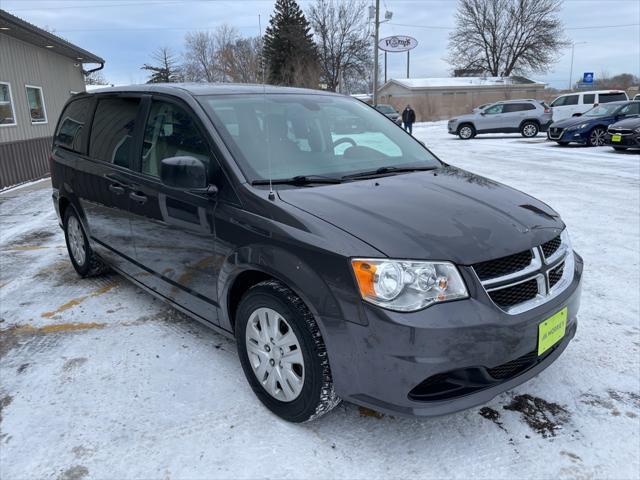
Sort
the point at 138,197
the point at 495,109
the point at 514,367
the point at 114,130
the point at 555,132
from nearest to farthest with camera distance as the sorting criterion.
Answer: the point at 514,367 < the point at 138,197 < the point at 114,130 < the point at 555,132 < the point at 495,109

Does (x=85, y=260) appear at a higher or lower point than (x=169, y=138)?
lower

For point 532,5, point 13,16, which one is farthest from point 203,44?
point 13,16

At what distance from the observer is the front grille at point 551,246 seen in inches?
97.0

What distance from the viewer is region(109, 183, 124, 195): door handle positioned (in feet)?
12.0

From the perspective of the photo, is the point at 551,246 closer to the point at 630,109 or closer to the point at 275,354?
the point at 275,354

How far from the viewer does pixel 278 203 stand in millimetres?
2471

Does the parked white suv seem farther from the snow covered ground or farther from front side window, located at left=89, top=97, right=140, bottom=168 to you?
front side window, located at left=89, top=97, right=140, bottom=168

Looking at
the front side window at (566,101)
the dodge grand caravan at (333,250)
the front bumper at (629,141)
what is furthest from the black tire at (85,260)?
the front side window at (566,101)

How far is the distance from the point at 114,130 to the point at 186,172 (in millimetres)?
1578

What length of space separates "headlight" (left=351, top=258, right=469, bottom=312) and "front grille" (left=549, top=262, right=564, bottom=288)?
2.11ft

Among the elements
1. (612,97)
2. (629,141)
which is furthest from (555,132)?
(612,97)

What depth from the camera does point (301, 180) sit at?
276 cm

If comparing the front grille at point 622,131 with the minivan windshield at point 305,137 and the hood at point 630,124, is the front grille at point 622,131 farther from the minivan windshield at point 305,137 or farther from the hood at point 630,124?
the minivan windshield at point 305,137

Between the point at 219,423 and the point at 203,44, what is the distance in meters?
51.1
